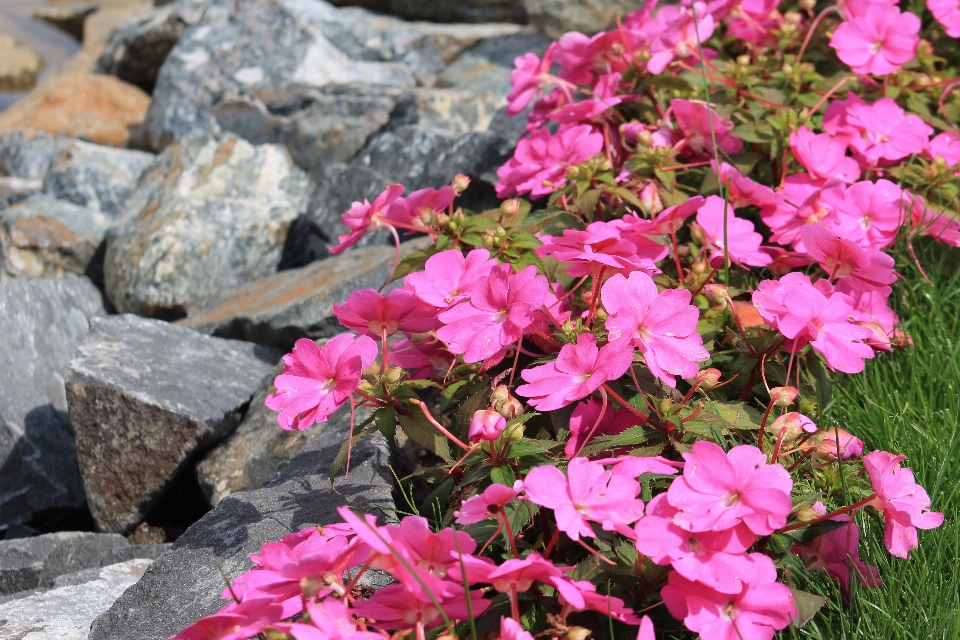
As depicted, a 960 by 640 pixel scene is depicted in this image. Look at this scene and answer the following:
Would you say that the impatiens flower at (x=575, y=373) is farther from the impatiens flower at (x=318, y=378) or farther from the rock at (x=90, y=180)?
the rock at (x=90, y=180)

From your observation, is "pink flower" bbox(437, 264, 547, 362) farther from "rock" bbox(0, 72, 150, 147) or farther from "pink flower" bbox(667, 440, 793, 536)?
"rock" bbox(0, 72, 150, 147)

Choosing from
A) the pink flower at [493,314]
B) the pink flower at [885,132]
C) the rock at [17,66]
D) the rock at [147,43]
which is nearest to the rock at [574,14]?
the rock at [147,43]

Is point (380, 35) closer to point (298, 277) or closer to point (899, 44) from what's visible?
point (298, 277)

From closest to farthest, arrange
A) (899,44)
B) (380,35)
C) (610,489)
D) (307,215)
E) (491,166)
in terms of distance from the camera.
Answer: (610,489) < (899,44) < (491,166) < (307,215) < (380,35)

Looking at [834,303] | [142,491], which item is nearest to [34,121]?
[142,491]

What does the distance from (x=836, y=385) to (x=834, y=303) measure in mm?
569

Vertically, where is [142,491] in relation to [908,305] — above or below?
below

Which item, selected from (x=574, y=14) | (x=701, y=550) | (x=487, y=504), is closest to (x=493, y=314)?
(x=487, y=504)

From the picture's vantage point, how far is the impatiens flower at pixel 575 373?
128cm

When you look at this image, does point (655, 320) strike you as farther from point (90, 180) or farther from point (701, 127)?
point (90, 180)

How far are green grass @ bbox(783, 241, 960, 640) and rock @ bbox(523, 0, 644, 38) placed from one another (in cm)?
462

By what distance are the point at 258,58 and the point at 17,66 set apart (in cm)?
740

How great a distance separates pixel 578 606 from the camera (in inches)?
42.1

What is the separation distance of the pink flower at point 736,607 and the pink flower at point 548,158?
1.19 meters
